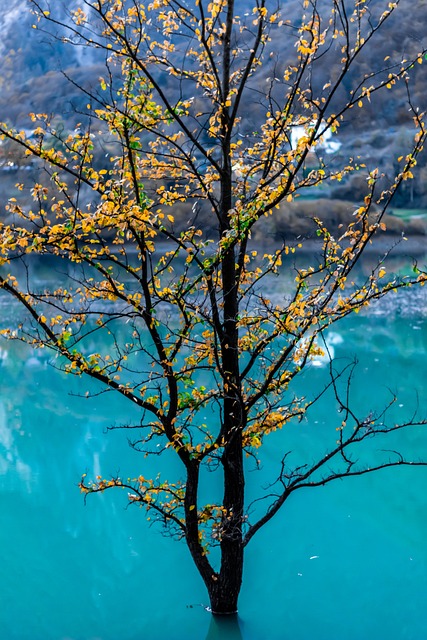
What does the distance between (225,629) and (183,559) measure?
6.30 ft

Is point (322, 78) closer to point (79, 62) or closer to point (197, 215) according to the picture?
point (79, 62)

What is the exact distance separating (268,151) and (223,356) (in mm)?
1519

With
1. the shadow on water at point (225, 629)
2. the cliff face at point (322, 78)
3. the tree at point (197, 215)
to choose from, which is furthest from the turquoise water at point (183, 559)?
the cliff face at point (322, 78)

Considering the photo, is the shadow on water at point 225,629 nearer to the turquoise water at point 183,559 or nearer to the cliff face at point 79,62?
the turquoise water at point 183,559

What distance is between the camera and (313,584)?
7.43 m

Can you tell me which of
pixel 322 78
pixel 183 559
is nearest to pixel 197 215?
pixel 183 559

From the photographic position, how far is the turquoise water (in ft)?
22.0

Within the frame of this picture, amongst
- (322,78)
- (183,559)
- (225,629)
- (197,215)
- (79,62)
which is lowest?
(225,629)

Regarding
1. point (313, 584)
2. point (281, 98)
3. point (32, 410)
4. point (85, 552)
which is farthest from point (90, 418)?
point (281, 98)

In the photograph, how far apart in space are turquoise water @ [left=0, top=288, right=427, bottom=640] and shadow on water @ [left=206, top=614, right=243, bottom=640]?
0.8 inches

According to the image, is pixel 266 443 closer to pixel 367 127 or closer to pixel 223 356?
pixel 223 356

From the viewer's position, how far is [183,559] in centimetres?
807

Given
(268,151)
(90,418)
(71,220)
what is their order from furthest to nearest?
1. (90,418)
2. (268,151)
3. (71,220)

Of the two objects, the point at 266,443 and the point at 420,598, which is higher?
the point at 266,443
